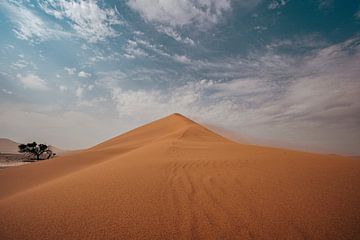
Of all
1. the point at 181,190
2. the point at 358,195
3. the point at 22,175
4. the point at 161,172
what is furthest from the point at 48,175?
the point at 358,195

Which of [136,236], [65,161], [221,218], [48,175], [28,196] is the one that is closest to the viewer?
[136,236]

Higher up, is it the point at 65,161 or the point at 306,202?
the point at 65,161

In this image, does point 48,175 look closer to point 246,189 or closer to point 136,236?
point 136,236

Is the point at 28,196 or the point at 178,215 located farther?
the point at 28,196

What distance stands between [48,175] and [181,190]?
8297 mm

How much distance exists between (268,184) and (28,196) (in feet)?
20.6

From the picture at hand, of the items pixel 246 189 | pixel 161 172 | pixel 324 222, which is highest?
pixel 161 172

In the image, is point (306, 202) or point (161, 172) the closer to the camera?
point (306, 202)

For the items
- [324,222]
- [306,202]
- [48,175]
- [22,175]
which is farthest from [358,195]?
[22,175]

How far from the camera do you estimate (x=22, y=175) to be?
950 centimetres

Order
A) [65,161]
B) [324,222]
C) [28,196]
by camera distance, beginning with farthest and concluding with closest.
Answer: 1. [65,161]
2. [28,196]
3. [324,222]

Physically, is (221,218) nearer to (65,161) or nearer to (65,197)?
(65,197)

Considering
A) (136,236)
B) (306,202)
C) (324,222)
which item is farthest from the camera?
(306,202)

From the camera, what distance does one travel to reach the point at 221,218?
3.30 meters
